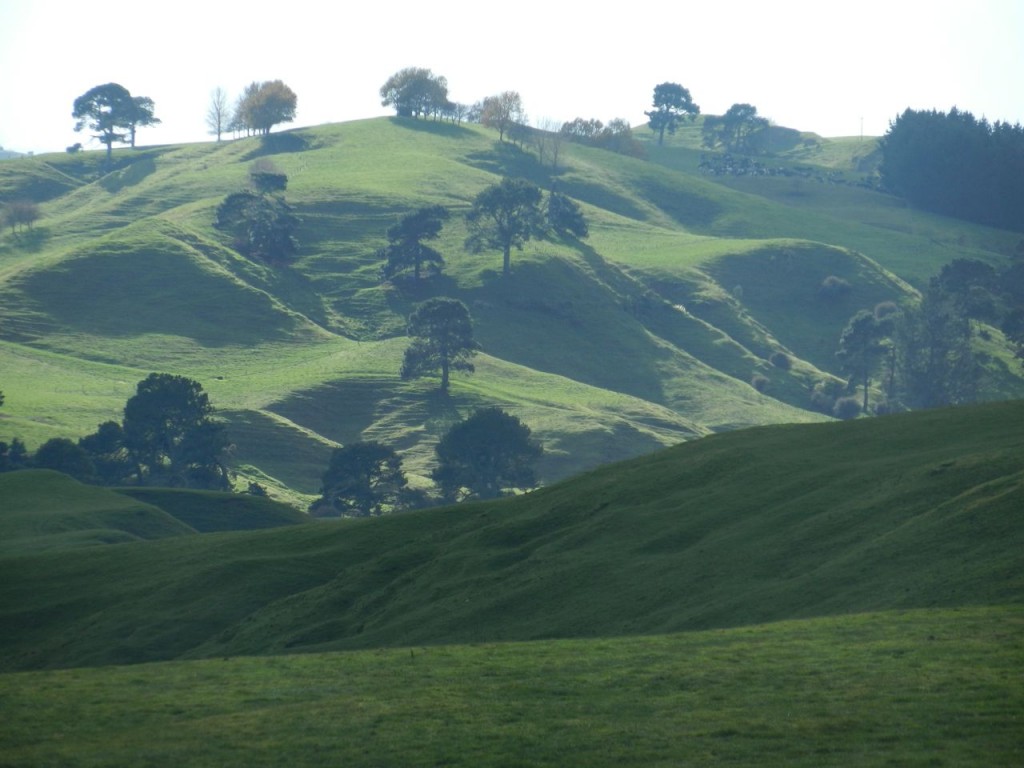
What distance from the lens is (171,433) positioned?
13250 cm

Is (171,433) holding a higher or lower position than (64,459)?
higher

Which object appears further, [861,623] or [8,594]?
[8,594]

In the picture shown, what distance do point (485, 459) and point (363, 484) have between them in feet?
46.2

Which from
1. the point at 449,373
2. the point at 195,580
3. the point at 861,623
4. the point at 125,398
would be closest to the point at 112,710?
the point at 861,623

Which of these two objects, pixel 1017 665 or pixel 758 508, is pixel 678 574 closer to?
pixel 758 508

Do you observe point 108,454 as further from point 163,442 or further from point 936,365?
point 936,365

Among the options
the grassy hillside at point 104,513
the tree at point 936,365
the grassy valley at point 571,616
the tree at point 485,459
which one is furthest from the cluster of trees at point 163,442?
the tree at point 936,365

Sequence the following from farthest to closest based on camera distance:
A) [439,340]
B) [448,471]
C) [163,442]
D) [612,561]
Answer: [439,340]
[163,442]
[448,471]
[612,561]

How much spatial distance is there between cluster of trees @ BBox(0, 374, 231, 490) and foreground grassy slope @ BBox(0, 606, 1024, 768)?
301 ft

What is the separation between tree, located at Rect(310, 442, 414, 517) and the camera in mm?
124938

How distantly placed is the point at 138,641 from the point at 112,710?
19.0 meters

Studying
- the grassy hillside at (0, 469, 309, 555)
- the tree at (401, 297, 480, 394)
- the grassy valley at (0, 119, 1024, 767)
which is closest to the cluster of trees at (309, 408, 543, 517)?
the grassy valley at (0, 119, 1024, 767)

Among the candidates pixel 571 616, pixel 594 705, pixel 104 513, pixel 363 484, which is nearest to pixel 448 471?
pixel 363 484

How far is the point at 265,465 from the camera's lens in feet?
458
